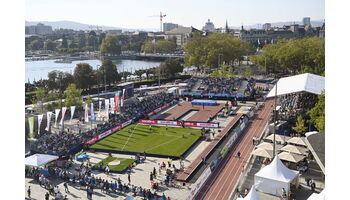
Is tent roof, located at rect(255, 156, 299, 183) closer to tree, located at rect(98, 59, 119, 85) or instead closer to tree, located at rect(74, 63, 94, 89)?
tree, located at rect(74, 63, 94, 89)

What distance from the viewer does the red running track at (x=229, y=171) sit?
2431cm

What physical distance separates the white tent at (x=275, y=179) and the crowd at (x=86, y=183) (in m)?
6.42

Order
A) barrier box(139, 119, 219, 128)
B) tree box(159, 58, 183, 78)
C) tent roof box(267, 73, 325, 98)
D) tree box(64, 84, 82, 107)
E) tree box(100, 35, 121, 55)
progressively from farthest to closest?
1. tree box(100, 35, 121, 55)
2. tree box(159, 58, 183, 78)
3. tree box(64, 84, 82, 107)
4. barrier box(139, 119, 219, 128)
5. tent roof box(267, 73, 325, 98)

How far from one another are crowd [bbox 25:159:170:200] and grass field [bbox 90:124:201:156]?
6.07 meters

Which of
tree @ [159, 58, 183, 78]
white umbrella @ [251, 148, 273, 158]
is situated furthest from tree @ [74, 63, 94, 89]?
white umbrella @ [251, 148, 273, 158]

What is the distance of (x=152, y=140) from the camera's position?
37000 mm

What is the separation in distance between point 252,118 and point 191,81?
74.4ft

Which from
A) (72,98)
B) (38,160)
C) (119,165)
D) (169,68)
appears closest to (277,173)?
(119,165)

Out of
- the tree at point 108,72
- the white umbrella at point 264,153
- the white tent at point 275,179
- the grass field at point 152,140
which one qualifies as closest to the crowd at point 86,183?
the grass field at point 152,140

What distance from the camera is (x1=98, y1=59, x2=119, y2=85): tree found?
2798 inches

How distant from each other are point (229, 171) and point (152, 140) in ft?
37.1
